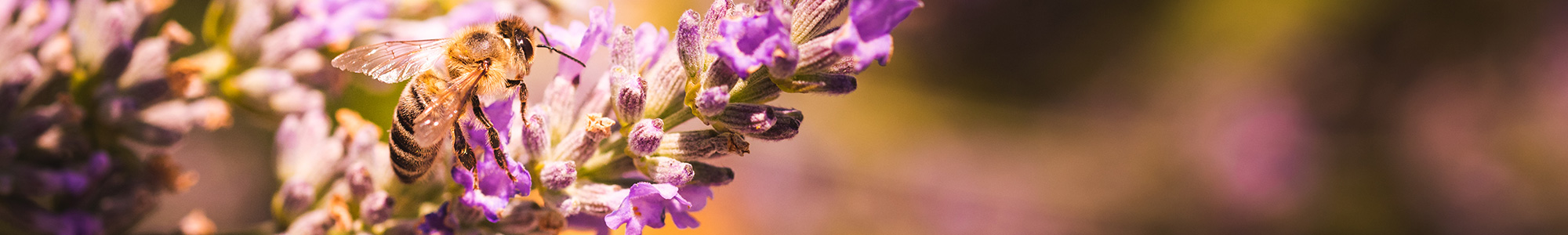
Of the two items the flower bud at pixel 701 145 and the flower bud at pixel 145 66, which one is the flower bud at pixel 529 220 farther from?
the flower bud at pixel 145 66

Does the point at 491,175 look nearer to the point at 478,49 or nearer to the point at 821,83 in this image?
the point at 478,49

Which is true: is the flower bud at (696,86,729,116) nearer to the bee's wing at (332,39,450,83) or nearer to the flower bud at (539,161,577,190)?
the flower bud at (539,161,577,190)

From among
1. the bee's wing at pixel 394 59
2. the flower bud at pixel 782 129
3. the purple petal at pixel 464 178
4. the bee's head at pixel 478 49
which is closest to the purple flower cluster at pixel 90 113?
the bee's wing at pixel 394 59

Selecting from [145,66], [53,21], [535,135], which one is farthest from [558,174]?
[53,21]

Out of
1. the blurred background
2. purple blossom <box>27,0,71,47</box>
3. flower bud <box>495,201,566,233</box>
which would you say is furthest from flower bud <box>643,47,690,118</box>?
the blurred background

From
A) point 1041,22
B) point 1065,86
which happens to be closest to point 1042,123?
point 1065,86

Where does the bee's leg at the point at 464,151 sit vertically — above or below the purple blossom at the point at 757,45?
below

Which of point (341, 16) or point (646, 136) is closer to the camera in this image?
point (646, 136)
